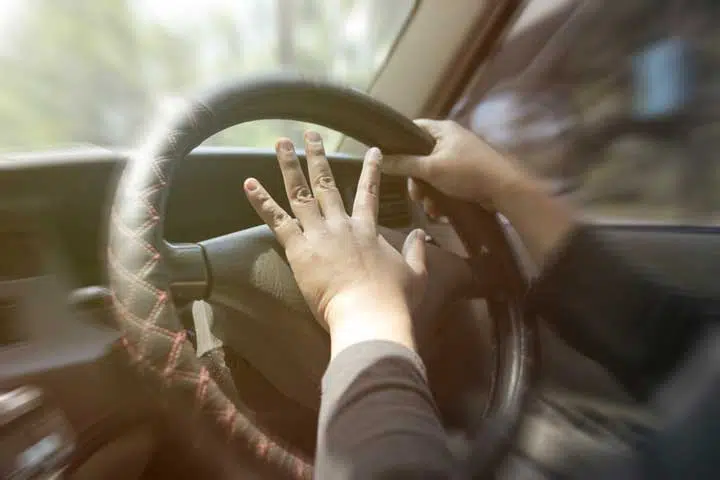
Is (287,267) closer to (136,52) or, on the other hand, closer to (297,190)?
(297,190)

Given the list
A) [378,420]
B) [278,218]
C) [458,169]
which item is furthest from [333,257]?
[458,169]

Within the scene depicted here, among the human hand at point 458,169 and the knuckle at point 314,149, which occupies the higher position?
the knuckle at point 314,149

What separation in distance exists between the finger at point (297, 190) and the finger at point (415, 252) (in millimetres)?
132

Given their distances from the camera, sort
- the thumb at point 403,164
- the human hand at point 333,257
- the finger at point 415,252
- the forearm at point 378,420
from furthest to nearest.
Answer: the thumb at point 403,164 → the finger at point 415,252 → the human hand at point 333,257 → the forearm at point 378,420

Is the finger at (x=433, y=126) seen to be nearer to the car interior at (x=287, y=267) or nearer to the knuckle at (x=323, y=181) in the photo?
the car interior at (x=287, y=267)

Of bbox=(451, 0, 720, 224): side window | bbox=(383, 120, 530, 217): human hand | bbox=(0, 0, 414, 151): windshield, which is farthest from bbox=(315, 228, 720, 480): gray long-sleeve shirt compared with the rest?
bbox=(0, 0, 414, 151): windshield

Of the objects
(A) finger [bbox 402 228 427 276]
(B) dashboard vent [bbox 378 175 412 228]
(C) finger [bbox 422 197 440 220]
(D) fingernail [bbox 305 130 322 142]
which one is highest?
(D) fingernail [bbox 305 130 322 142]

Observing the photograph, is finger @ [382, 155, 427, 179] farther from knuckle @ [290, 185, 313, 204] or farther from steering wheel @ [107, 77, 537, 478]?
knuckle @ [290, 185, 313, 204]

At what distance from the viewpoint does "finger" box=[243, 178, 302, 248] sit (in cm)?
68

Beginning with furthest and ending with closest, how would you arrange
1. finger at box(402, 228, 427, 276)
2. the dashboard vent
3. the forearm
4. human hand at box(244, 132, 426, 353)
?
1. the dashboard vent
2. finger at box(402, 228, 427, 276)
3. human hand at box(244, 132, 426, 353)
4. the forearm

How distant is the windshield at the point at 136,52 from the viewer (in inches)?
42.7

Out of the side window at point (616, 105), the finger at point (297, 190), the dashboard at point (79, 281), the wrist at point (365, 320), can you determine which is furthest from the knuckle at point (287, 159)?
the side window at point (616, 105)

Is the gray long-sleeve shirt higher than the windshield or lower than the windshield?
higher

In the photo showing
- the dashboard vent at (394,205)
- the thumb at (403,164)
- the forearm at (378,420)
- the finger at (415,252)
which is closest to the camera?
the forearm at (378,420)
